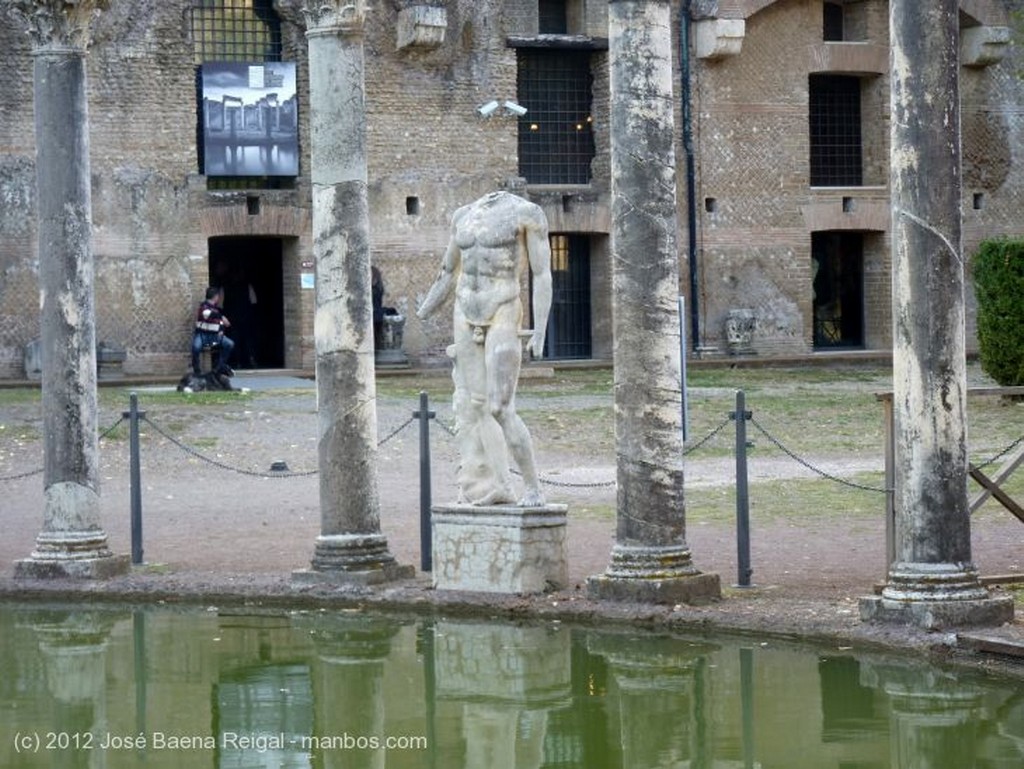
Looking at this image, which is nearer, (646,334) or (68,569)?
(646,334)

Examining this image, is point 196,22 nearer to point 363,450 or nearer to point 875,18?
point 875,18

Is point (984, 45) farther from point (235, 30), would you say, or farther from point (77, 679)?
point (77, 679)

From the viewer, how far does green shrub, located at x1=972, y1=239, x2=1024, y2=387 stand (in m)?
23.0

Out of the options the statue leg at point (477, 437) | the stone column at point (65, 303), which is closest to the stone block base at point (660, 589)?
the statue leg at point (477, 437)

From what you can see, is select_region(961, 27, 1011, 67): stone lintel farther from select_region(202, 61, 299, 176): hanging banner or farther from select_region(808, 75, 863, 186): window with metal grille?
select_region(202, 61, 299, 176): hanging banner

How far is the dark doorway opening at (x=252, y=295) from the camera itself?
96.7 feet

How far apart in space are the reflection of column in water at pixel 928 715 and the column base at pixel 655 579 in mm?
1558

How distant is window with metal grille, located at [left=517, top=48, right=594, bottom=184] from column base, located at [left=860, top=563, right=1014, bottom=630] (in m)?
21.4

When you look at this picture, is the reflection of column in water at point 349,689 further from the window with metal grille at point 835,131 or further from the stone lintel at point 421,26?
the window with metal grille at point 835,131

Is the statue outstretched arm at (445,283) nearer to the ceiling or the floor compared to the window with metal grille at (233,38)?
nearer to the floor

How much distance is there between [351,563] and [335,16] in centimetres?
316

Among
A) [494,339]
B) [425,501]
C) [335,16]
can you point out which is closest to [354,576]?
[425,501]

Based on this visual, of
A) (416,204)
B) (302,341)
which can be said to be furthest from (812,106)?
(302,341)

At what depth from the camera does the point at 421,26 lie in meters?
28.1
